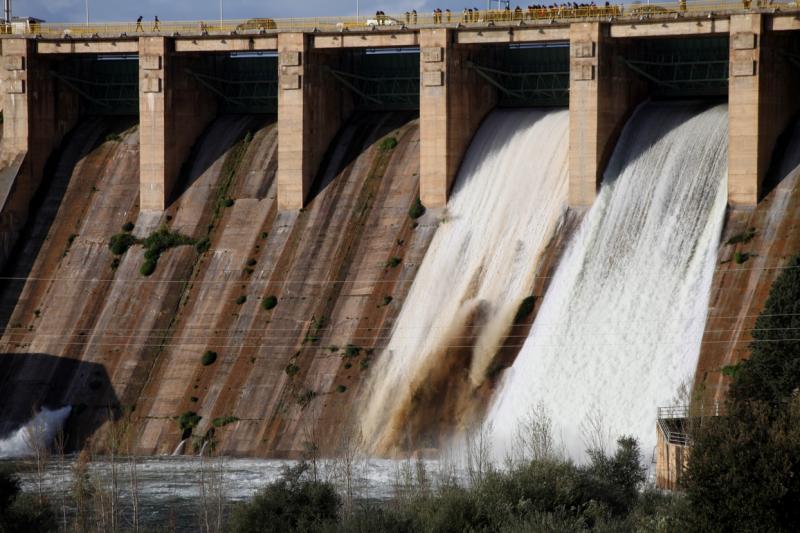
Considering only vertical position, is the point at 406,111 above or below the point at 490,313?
above

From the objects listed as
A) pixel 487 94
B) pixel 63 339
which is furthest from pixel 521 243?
pixel 63 339

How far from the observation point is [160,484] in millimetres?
70500

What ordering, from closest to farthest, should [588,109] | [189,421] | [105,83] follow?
[588,109], [189,421], [105,83]

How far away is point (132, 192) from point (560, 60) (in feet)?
75.5

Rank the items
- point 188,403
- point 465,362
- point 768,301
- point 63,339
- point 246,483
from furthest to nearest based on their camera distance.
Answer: point 63,339 → point 188,403 → point 465,362 → point 246,483 → point 768,301

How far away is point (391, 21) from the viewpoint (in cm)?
8788

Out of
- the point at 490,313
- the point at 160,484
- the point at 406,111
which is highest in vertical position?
the point at 406,111

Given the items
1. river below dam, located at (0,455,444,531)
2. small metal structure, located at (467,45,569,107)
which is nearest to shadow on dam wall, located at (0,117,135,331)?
river below dam, located at (0,455,444,531)

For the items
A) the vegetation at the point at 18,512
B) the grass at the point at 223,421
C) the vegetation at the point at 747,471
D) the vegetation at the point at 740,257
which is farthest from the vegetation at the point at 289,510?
the grass at the point at 223,421

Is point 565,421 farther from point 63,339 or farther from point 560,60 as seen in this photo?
point 63,339

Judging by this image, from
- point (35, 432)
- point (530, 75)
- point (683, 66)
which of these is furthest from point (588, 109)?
point (35, 432)

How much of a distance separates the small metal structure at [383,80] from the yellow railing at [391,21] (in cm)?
271

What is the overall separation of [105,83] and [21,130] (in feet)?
19.8

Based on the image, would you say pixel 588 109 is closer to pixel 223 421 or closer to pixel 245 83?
pixel 223 421
